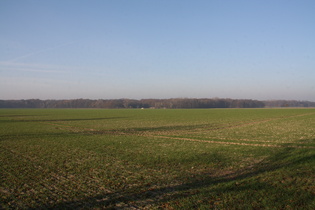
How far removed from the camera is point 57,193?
827 centimetres

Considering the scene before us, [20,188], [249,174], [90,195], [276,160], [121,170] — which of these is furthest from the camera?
[276,160]

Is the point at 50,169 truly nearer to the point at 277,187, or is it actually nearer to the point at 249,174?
the point at 249,174

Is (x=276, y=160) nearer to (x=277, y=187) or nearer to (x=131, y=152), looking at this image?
(x=277, y=187)

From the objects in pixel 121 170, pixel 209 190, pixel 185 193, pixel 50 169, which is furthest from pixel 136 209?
pixel 50 169

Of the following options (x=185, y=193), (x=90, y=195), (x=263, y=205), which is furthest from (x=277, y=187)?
(x=90, y=195)

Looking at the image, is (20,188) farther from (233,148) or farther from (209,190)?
(233,148)

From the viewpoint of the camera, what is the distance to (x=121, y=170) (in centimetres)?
1132

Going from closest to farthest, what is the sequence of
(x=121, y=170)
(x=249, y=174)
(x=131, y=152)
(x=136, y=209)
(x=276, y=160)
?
(x=136, y=209) < (x=249, y=174) < (x=121, y=170) < (x=276, y=160) < (x=131, y=152)

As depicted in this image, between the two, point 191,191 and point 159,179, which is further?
point 159,179

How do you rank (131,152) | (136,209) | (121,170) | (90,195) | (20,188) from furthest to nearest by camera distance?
1. (131,152)
2. (121,170)
3. (20,188)
4. (90,195)
5. (136,209)

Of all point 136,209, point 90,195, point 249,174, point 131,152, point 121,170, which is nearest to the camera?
point 136,209

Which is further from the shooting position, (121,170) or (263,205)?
(121,170)

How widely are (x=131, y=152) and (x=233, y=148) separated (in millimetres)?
6698

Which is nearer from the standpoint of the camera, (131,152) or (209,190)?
(209,190)
